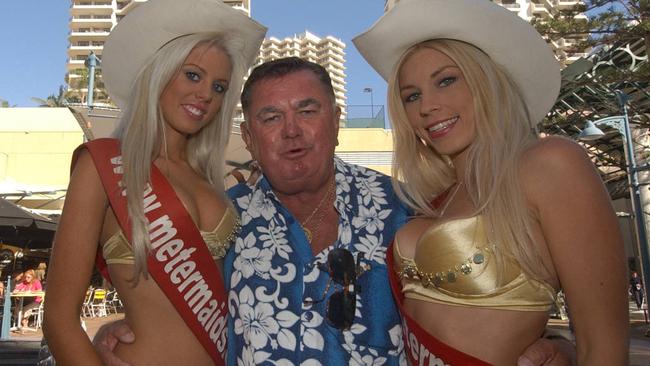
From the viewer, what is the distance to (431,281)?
1816mm

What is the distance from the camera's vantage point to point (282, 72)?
7.34 feet

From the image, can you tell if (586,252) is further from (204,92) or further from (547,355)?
(204,92)

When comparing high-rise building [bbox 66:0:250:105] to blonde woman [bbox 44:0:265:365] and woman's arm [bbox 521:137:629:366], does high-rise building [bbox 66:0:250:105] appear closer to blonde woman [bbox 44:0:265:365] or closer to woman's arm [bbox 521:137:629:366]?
blonde woman [bbox 44:0:265:365]

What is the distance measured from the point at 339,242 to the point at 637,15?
10952 mm

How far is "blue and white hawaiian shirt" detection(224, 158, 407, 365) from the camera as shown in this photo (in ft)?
6.28

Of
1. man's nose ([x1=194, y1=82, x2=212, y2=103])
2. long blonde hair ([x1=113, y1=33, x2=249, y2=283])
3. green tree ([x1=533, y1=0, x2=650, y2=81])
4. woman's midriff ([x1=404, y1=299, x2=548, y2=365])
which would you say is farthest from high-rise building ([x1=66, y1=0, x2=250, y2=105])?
woman's midriff ([x1=404, y1=299, x2=548, y2=365])

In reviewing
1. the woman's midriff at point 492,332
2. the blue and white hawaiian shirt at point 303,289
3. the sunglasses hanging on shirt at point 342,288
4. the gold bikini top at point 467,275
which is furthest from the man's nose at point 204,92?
the woman's midriff at point 492,332

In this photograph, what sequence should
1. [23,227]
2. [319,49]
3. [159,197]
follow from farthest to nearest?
[319,49] < [23,227] < [159,197]

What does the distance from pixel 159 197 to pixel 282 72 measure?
719 millimetres

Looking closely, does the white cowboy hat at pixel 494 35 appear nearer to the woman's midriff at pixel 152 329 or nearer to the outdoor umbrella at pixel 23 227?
the woman's midriff at pixel 152 329

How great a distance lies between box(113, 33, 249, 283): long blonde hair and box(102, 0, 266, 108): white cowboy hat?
0.13ft

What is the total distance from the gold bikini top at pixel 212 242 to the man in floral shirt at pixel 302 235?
0.05 metres

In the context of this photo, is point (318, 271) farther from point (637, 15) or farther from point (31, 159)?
point (31, 159)

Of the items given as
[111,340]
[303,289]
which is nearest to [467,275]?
[303,289]
